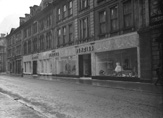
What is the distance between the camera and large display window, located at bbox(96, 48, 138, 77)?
18500 millimetres

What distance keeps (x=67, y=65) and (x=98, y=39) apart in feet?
25.3

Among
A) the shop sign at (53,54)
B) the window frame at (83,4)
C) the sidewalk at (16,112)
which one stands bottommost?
the sidewalk at (16,112)

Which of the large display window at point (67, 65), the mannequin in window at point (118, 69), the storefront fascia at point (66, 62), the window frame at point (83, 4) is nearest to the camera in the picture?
the mannequin in window at point (118, 69)

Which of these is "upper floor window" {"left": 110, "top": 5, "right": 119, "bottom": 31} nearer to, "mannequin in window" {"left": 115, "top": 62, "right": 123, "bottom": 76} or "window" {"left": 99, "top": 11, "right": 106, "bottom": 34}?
"window" {"left": 99, "top": 11, "right": 106, "bottom": 34}

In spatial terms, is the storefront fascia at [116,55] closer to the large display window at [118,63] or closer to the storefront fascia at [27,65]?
the large display window at [118,63]

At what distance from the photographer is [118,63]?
20.2 m

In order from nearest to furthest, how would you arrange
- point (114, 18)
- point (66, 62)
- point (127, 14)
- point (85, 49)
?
point (127, 14), point (114, 18), point (85, 49), point (66, 62)

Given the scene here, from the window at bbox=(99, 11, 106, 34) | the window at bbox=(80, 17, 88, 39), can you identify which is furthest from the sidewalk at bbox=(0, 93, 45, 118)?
the window at bbox=(80, 17, 88, 39)

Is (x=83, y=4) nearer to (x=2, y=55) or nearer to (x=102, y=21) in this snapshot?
(x=102, y=21)

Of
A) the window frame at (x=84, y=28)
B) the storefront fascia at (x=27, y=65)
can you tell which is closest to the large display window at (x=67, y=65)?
the window frame at (x=84, y=28)

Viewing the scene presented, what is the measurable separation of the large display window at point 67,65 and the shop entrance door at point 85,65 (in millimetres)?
1334

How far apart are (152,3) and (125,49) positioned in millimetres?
4583

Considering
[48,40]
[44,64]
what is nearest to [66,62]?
[48,40]

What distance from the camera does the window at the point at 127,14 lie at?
752 inches
